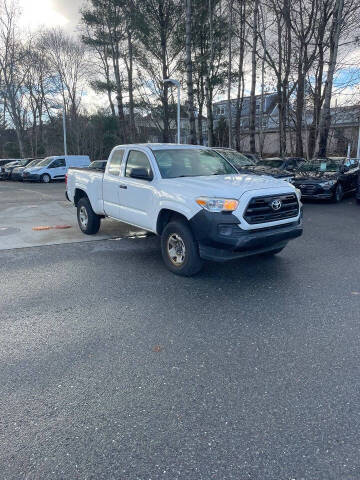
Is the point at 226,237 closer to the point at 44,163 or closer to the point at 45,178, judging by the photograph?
the point at 45,178

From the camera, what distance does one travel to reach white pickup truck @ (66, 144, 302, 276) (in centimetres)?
474

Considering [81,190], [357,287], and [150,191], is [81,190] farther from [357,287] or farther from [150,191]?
[357,287]

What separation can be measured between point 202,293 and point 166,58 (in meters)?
25.8

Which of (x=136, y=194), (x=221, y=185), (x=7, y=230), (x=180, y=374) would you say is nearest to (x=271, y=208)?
(x=221, y=185)

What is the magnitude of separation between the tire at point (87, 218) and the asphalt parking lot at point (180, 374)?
238cm

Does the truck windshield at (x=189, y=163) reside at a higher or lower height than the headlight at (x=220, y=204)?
higher

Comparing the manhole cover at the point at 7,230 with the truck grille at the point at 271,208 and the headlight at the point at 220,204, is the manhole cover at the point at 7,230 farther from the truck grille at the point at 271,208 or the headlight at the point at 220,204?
the truck grille at the point at 271,208

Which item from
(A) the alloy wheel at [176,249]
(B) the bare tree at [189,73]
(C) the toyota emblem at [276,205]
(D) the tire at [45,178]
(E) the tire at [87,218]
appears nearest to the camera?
(C) the toyota emblem at [276,205]

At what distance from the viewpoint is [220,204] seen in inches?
187

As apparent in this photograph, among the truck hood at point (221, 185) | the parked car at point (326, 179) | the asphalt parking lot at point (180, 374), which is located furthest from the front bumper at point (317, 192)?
the truck hood at point (221, 185)

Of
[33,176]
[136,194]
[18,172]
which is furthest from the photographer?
[18,172]

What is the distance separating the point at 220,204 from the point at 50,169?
22.0 m

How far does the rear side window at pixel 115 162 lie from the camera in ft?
22.0

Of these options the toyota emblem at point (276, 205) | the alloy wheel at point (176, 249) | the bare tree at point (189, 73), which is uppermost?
the bare tree at point (189, 73)
